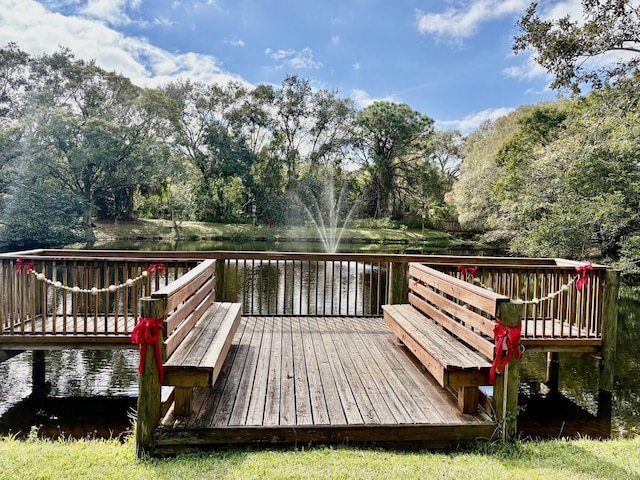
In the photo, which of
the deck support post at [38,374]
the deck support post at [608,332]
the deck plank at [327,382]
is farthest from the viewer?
the deck support post at [38,374]

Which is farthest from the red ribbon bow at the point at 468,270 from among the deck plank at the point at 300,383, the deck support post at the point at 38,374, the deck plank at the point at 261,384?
the deck support post at the point at 38,374

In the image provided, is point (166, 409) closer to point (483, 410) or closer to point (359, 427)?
point (359, 427)

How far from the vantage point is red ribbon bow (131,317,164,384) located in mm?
2545

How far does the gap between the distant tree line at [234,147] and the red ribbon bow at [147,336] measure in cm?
2416

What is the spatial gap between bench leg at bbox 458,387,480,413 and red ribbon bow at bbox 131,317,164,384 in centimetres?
211

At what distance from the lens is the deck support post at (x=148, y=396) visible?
8.45 feet

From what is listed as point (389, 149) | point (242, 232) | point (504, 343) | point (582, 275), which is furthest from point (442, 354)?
point (389, 149)

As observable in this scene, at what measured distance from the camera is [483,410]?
2.98 meters

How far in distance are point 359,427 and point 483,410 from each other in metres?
1.02

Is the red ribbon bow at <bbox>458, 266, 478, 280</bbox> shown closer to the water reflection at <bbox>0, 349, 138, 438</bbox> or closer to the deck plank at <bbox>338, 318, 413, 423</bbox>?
the deck plank at <bbox>338, 318, 413, 423</bbox>

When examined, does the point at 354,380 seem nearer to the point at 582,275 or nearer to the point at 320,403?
the point at 320,403

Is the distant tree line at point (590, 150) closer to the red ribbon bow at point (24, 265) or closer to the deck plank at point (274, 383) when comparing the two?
the deck plank at point (274, 383)

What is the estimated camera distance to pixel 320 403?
297 centimetres

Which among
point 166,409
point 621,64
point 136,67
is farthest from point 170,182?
point 166,409
